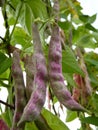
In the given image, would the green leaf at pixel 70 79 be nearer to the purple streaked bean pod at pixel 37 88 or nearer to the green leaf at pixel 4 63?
the green leaf at pixel 4 63

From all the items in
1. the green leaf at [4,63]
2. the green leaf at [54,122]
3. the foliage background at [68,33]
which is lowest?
the green leaf at [54,122]

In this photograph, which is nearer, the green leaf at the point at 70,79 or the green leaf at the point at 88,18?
the green leaf at the point at 70,79

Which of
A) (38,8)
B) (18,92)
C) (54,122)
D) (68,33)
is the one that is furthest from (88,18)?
(18,92)

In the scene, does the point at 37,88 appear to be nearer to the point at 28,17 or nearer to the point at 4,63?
the point at 4,63

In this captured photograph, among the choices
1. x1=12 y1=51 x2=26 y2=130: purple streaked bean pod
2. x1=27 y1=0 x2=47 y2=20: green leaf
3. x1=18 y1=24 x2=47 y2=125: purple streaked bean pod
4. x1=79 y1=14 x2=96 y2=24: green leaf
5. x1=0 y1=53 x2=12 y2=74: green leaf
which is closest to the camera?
x1=18 y1=24 x2=47 y2=125: purple streaked bean pod

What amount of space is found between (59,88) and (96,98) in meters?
0.58

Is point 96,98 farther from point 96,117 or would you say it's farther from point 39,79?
point 39,79

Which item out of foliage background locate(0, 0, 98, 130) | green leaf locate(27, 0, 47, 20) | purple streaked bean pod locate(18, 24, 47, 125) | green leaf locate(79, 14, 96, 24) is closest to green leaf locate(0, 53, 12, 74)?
foliage background locate(0, 0, 98, 130)

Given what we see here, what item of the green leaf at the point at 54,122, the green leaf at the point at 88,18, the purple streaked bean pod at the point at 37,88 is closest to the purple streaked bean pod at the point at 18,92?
the purple streaked bean pod at the point at 37,88

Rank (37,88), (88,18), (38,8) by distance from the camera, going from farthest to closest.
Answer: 1. (88,18)
2. (38,8)
3. (37,88)

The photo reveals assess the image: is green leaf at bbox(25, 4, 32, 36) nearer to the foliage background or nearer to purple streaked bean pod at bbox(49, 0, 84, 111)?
the foliage background

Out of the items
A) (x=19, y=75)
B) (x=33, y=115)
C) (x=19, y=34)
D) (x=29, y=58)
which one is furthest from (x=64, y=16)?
(x=33, y=115)

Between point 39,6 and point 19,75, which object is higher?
point 39,6

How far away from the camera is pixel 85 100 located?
1.55 meters
